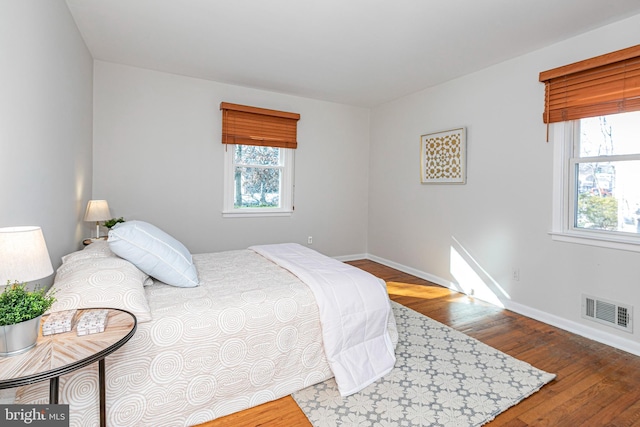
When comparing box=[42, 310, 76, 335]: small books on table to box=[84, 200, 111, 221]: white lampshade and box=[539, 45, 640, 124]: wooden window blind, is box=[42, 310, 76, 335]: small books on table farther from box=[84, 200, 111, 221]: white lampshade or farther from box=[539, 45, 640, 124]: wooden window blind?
box=[539, 45, 640, 124]: wooden window blind

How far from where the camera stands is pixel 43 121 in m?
1.97

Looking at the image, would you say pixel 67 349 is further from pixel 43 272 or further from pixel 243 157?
pixel 243 157

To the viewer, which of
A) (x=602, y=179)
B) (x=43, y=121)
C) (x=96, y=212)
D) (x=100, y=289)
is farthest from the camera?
(x=96, y=212)

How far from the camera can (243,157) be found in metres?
4.50

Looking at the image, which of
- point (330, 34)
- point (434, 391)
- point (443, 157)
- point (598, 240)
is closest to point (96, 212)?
point (330, 34)

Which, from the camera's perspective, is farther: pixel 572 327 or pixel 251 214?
pixel 251 214

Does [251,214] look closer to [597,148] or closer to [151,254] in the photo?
[151,254]

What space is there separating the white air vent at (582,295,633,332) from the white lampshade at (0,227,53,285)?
12.0 feet

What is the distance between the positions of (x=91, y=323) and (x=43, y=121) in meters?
1.41

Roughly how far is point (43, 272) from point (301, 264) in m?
1.64

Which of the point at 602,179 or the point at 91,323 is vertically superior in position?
the point at 602,179

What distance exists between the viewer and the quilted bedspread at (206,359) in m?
1.50

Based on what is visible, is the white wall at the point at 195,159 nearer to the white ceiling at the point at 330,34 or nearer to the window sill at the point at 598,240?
the white ceiling at the point at 330,34

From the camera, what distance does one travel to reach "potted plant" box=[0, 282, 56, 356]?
3.50ft
